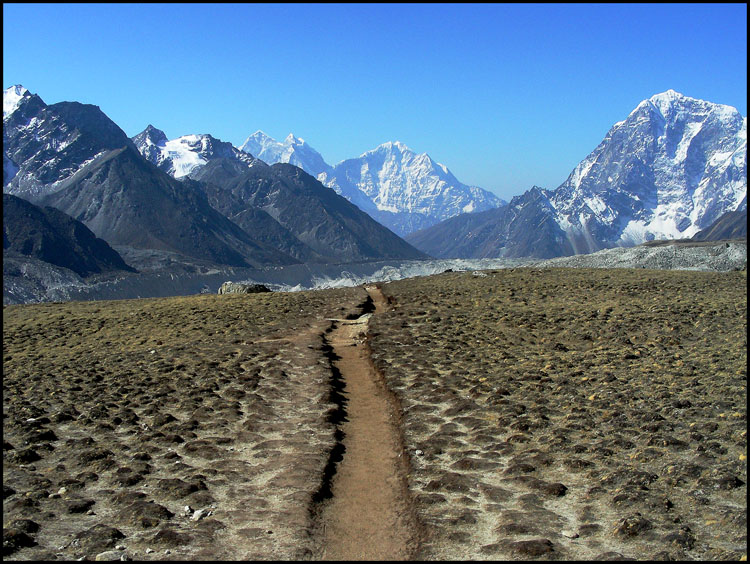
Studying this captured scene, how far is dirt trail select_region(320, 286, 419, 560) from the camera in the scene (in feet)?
33.7

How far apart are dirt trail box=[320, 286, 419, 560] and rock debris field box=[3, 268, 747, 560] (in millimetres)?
50

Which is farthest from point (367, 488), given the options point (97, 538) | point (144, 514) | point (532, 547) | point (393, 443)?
point (97, 538)

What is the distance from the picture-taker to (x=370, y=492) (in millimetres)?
12336

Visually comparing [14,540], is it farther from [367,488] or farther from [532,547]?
[532,547]

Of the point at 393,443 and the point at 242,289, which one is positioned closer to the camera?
the point at 393,443

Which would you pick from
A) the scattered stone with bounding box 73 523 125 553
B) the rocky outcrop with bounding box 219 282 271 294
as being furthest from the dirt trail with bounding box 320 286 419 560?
Result: the rocky outcrop with bounding box 219 282 271 294

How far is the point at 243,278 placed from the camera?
157250 mm

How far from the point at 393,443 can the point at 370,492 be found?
2935mm

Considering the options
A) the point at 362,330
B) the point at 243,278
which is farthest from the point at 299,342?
the point at 243,278

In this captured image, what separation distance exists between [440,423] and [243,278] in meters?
145

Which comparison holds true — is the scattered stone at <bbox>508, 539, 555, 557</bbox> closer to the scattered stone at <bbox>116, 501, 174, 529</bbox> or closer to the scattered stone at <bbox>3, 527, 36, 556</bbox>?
the scattered stone at <bbox>116, 501, 174, 529</bbox>

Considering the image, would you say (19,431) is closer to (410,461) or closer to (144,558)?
(144,558)

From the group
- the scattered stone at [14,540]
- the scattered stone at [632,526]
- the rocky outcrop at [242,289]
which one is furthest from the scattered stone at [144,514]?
the rocky outcrop at [242,289]

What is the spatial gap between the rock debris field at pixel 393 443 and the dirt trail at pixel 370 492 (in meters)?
0.05
